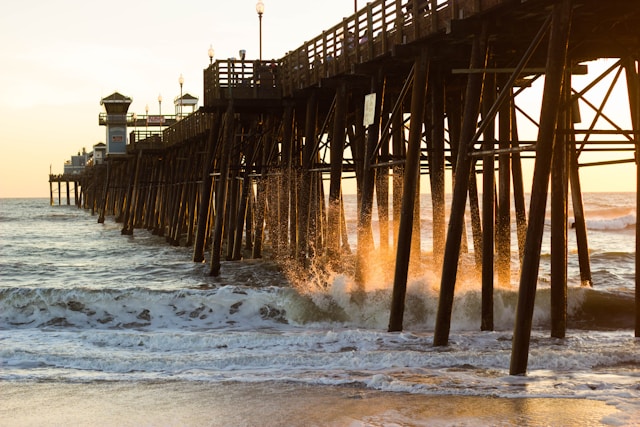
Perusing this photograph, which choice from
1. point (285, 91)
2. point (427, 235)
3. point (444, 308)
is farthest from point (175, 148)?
point (444, 308)

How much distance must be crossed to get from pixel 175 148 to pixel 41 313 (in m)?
25.6

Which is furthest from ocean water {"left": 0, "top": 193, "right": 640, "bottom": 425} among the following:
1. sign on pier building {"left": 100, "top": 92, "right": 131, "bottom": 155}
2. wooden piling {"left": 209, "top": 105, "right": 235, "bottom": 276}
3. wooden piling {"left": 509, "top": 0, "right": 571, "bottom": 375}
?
sign on pier building {"left": 100, "top": 92, "right": 131, "bottom": 155}

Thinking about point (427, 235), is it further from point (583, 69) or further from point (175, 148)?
point (583, 69)

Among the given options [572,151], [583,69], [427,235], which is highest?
[583,69]

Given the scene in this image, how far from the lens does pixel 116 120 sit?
62000 mm

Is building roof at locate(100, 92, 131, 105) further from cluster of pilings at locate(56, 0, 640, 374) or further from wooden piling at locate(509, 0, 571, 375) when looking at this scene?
wooden piling at locate(509, 0, 571, 375)

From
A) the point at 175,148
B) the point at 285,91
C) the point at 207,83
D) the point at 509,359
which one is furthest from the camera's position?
the point at 175,148

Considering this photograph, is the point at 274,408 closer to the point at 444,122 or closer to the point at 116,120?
the point at 444,122

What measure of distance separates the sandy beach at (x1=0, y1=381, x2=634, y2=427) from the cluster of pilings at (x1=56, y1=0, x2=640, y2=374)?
154cm

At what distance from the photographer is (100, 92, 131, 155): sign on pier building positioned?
6075 centimetres

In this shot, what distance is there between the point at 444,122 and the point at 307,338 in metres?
5.22

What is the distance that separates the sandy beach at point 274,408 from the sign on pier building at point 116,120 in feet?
165

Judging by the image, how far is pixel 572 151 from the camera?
679 inches

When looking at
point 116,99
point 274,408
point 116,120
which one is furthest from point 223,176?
point 116,99
